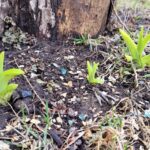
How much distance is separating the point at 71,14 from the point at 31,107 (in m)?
0.63

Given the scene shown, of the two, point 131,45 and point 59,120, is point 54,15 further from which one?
point 59,120

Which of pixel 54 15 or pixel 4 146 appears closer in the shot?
pixel 4 146

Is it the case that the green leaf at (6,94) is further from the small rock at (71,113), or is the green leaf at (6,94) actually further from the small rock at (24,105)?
the small rock at (71,113)

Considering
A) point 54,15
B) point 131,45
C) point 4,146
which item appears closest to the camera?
point 4,146

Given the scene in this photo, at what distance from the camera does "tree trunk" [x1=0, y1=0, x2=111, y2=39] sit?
5.81 feet

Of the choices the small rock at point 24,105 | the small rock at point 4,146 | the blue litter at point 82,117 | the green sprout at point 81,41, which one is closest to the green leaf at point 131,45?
the green sprout at point 81,41

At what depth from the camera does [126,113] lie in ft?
4.88

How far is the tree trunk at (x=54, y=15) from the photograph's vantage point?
1.77m

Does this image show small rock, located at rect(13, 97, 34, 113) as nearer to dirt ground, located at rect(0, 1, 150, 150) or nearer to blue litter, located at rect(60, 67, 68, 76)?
dirt ground, located at rect(0, 1, 150, 150)

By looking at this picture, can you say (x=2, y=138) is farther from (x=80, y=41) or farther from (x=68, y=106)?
(x=80, y=41)

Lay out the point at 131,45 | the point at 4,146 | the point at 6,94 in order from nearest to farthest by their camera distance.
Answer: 1. the point at 4,146
2. the point at 6,94
3. the point at 131,45

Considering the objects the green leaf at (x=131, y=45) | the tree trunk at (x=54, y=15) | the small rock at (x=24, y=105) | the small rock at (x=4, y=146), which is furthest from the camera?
the tree trunk at (x=54, y=15)

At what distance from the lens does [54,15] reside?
5.89 feet

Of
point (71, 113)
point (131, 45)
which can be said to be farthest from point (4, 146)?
point (131, 45)
